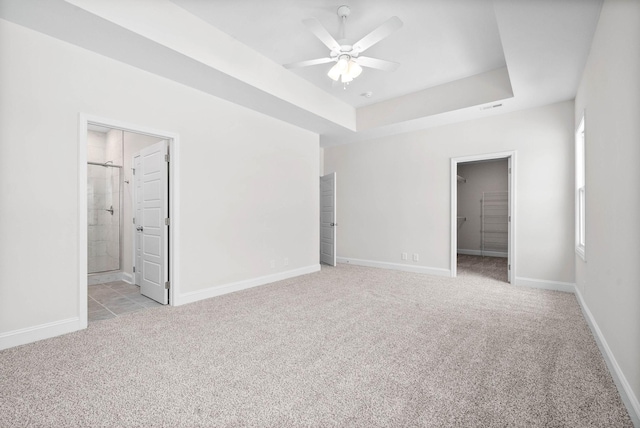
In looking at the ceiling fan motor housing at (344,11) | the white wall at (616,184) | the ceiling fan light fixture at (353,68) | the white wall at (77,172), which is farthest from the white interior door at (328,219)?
the white wall at (616,184)

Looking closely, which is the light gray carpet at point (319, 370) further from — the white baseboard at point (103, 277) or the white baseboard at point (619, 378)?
the white baseboard at point (103, 277)

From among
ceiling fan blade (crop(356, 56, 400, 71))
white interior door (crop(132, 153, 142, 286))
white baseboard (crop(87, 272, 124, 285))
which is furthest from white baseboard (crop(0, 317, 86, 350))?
ceiling fan blade (crop(356, 56, 400, 71))

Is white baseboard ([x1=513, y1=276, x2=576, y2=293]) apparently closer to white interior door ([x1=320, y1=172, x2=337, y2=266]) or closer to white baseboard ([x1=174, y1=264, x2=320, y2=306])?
white interior door ([x1=320, y1=172, x2=337, y2=266])

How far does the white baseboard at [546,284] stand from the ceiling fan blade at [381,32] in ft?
13.3

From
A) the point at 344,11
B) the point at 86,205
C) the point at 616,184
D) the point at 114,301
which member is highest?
the point at 344,11

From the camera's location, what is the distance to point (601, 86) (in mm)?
2420

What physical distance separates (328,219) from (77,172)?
4.37m

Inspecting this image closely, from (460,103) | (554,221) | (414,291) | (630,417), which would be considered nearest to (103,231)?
(414,291)

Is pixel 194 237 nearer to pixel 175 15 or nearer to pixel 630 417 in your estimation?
pixel 175 15

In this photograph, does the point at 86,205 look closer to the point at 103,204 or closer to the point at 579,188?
the point at 103,204

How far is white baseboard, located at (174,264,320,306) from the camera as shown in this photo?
369 cm

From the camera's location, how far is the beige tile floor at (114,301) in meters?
3.36

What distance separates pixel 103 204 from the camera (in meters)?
5.42

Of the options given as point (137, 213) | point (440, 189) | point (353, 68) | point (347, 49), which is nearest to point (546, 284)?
point (440, 189)
